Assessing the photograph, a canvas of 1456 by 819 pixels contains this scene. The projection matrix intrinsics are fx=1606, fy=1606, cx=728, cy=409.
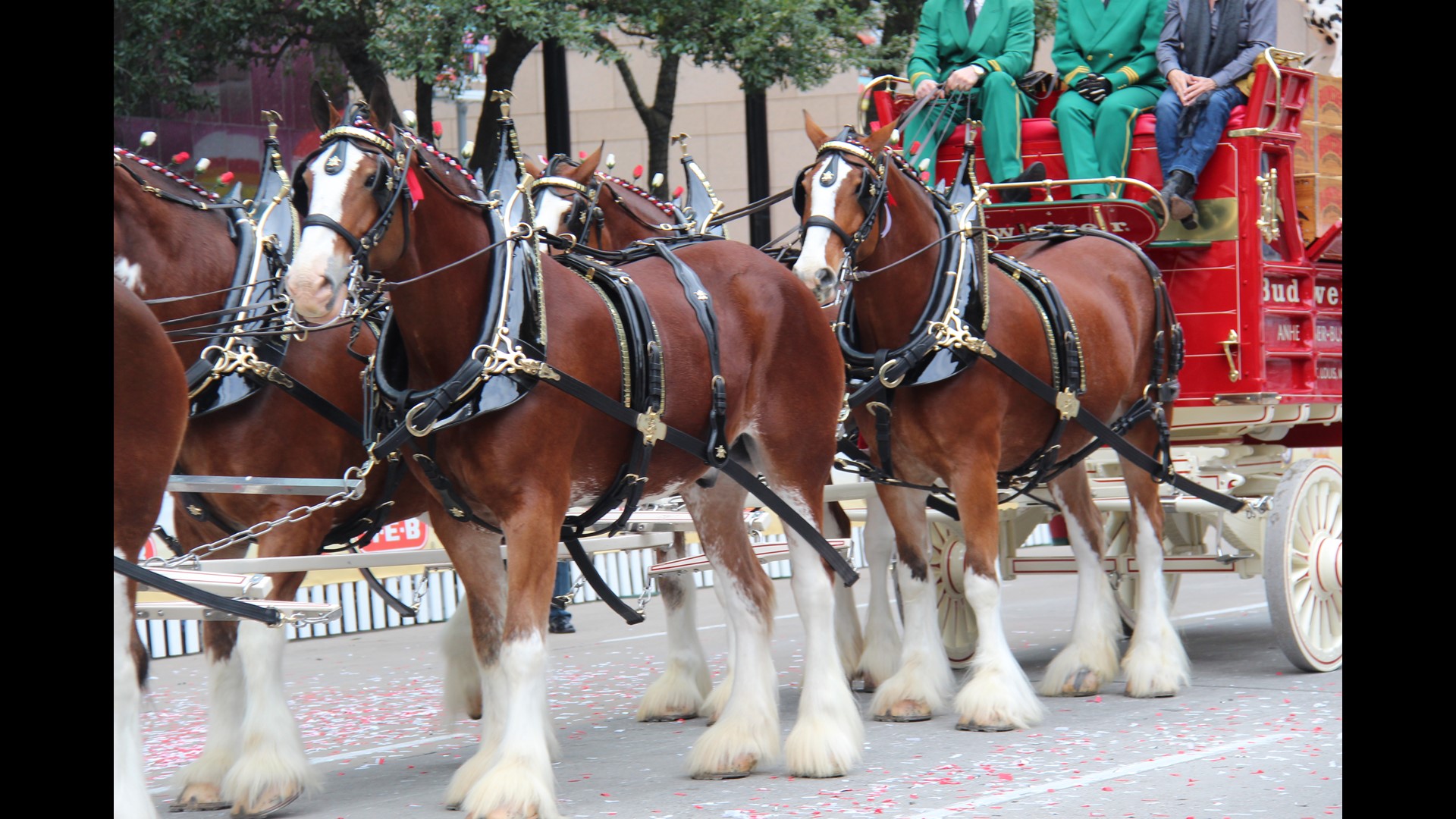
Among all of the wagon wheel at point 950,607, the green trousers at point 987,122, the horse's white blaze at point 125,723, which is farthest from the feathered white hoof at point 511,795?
the green trousers at point 987,122

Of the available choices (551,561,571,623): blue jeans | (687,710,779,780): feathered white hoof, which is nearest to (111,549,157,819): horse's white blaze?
(687,710,779,780): feathered white hoof

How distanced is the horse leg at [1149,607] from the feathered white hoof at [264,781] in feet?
12.0

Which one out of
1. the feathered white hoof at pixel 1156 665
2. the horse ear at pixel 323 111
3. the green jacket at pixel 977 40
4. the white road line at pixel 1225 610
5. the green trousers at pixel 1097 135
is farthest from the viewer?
the white road line at pixel 1225 610

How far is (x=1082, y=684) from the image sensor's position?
23.3 ft

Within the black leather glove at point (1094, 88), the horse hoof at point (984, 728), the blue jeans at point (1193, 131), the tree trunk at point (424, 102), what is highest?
the tree trunk at point (424, 102)

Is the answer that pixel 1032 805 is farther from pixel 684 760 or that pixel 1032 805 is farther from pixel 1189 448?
pixel 1189 448

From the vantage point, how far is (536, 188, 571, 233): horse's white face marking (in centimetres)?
720

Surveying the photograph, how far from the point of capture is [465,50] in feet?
39.3

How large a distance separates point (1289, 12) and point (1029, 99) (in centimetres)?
1103

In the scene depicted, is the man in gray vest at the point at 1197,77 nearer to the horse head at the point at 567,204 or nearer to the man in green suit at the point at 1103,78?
the man in green suit at the point at 1103,78

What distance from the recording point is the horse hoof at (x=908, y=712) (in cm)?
656

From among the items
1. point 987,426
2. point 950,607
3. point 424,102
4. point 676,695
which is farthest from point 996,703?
point 424,102

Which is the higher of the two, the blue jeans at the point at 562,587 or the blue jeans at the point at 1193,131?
the blue jeans at the point at 1193,131
